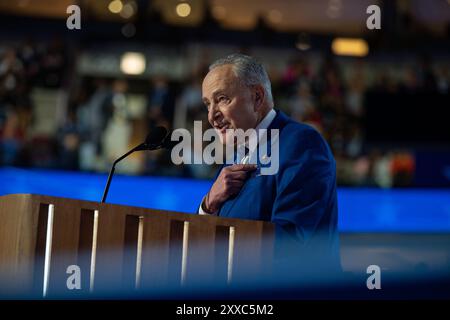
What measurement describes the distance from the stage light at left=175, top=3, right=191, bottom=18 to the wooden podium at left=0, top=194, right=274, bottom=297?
983cm

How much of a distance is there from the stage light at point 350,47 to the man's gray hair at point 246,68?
30.2 ft

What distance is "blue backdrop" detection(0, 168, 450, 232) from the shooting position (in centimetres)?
640

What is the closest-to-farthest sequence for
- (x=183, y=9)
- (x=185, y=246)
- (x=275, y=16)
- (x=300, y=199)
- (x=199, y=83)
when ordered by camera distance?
(x=185, y=246)
(x=300, y=199)
(x=199, y=83)
(x=183, y=9)
(x=275, y=16)

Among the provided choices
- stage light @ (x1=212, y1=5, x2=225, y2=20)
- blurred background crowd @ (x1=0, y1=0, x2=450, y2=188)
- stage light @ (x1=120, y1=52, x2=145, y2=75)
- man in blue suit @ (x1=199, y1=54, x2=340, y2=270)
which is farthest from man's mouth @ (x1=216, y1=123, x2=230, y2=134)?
stage light @ (x1=212, y1=5, x2=225, y2=20)

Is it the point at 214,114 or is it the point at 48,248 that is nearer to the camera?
the point at 48,248

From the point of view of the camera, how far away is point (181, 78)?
11.0 metres

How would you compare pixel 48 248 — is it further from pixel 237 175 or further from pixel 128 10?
pixel 128 10

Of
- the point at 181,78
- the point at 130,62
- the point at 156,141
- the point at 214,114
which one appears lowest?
the point at 156,141

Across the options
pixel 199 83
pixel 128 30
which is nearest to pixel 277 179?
pixel 199 83

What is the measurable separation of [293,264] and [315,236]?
0.40 feet

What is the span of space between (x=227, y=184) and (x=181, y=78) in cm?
924

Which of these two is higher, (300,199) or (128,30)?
(128,30)

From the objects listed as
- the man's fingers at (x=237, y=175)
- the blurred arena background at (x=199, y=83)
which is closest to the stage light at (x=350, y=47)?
the blurred arena background at (x=199, y=83)

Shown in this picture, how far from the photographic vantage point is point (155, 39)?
1095cm
